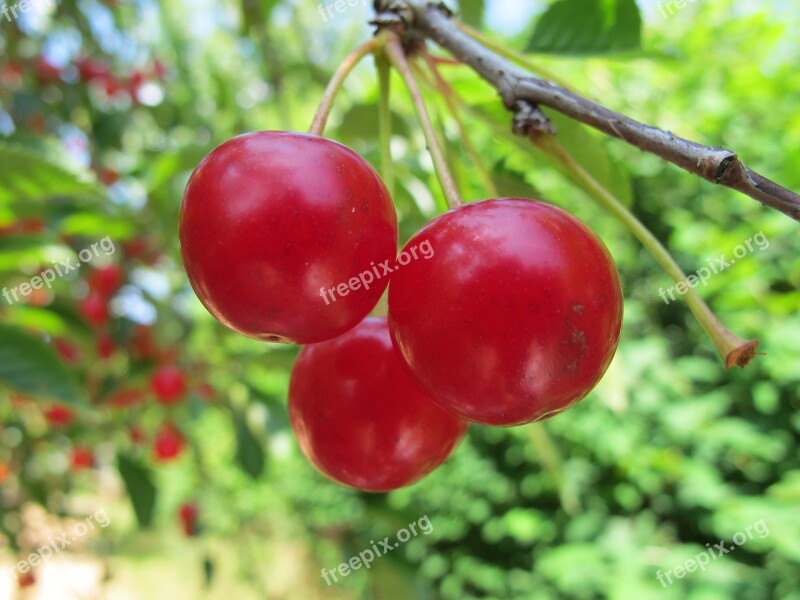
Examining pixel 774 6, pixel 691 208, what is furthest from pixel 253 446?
pixel 774 6

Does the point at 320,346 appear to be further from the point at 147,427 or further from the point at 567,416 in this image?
the point at 147,427

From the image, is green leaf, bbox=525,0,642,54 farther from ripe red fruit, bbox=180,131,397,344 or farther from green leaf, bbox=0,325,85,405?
green leaf, bbox=0,325,85,405

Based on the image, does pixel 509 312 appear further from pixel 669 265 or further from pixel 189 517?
pixel 189 517

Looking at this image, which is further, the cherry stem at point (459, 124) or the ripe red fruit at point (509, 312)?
the cherry stem at point (459, 124)

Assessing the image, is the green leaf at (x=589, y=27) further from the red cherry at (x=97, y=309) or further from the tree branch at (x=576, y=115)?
the red cherry at (x=97, y=309)

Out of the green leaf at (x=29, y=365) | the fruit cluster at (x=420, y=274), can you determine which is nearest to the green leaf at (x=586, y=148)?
the fruit cluster at (x=420, y=274)

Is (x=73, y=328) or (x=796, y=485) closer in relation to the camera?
(x=73, y=328)

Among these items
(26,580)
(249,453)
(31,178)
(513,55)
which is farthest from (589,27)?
(26,580)
